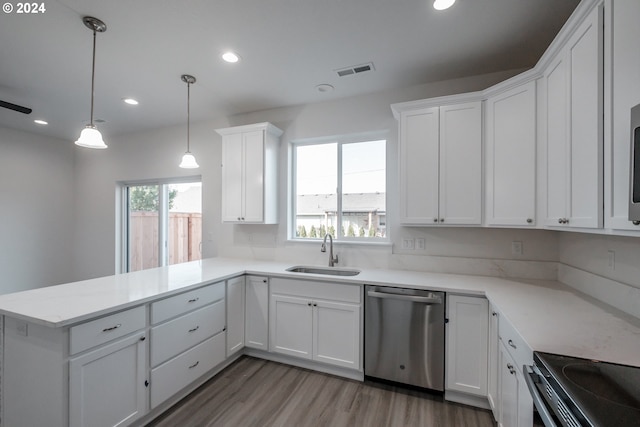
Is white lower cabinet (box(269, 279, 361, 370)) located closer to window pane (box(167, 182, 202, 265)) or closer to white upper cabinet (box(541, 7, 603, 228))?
white upper cabinet (box(541, 7, 603, 228))

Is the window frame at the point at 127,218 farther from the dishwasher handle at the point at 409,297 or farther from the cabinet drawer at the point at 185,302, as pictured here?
the dishwasher handle at the point at 409,297

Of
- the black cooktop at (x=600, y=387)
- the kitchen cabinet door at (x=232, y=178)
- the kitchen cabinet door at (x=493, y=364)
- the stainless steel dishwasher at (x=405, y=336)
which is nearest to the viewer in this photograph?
the black cooktop at (x=600, y=387)

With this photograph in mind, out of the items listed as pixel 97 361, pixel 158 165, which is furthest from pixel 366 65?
pixel 158 165

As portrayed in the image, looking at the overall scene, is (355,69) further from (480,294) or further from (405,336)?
(405,336)

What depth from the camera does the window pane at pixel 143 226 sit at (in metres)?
4.19

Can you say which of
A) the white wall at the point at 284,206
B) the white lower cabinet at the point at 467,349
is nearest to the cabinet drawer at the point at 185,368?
the white wall at the point at 284,206

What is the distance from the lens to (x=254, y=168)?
307 cm

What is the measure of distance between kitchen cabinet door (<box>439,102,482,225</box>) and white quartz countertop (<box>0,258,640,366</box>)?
57 cm

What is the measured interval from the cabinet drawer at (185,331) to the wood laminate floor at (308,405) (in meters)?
0.44

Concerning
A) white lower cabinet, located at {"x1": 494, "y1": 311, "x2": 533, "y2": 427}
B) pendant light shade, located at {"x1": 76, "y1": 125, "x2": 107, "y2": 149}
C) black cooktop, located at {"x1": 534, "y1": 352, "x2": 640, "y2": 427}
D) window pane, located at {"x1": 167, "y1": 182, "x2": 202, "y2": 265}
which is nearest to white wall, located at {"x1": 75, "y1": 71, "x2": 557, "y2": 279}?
window pane, located at {"x1": 167, "y1": 182, "x2": 202, "y2": 265}

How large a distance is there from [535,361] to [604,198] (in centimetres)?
83

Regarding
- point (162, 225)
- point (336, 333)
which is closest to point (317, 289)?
point (336, 333)

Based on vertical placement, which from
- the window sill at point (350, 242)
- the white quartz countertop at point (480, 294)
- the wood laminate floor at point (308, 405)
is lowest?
A: the wood laminate floor at point (308, 405)

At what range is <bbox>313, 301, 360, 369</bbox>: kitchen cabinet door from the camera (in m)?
2.27
